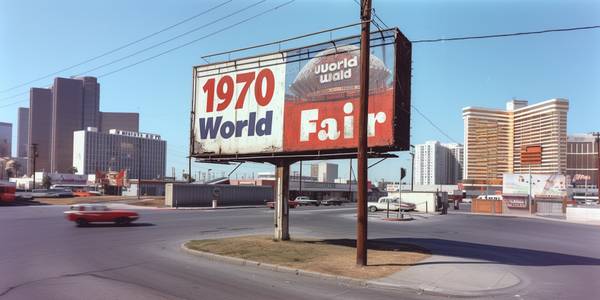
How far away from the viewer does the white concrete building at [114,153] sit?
186 metres

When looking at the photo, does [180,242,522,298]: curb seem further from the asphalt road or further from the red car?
the red car

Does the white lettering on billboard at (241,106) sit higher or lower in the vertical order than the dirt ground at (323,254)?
higher

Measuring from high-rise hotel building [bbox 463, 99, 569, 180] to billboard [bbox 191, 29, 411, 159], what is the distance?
90.5m

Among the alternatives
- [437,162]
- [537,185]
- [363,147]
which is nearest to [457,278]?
[363,147]

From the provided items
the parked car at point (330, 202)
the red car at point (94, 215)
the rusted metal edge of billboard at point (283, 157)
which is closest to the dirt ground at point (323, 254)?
the rusted metal edge of billboard at point (283, 157)

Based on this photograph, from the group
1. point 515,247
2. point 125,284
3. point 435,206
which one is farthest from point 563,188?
point 125,284

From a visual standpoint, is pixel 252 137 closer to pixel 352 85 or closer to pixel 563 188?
pixel 352 85

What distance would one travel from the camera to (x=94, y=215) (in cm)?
2567

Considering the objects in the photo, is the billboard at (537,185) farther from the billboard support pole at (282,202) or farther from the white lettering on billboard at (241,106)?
the white lettering on billboard at (241,106)

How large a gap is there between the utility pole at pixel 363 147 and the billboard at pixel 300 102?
5.55 ft

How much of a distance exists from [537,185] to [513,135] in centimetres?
4110

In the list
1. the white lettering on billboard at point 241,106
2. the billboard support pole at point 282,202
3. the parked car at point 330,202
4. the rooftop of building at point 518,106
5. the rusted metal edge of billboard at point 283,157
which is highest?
the rooftop of building at point 518,106

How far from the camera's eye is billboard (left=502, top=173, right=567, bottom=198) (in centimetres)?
6906

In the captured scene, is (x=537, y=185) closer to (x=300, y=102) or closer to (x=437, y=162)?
(x=300, y=102)
